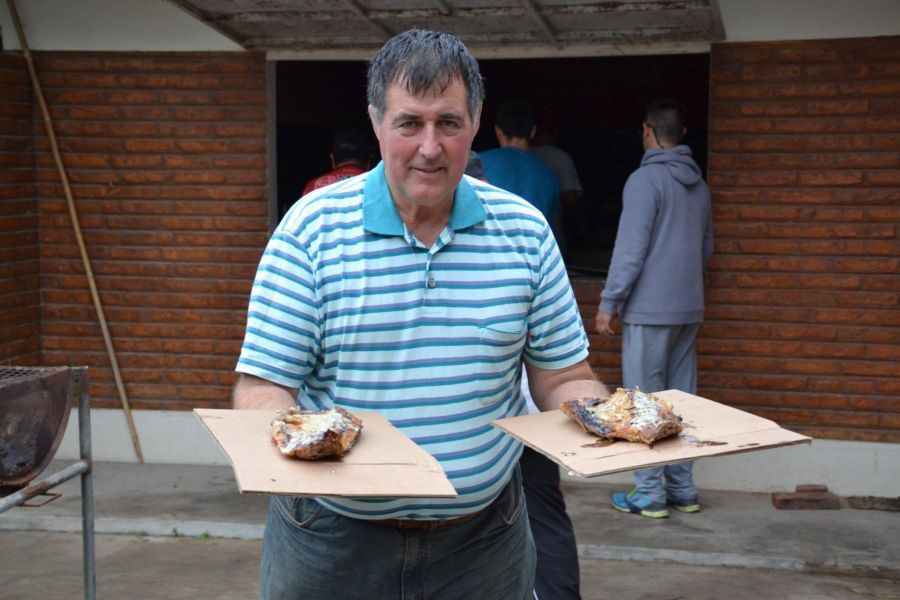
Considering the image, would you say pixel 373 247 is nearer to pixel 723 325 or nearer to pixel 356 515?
pixel 356 515

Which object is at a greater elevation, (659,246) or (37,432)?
(659,246)

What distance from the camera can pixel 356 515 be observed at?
101 inches

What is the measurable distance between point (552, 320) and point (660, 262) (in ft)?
11.0

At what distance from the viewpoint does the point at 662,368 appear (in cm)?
607

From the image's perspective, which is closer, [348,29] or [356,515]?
[356,515]

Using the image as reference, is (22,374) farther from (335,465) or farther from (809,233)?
(809,233)

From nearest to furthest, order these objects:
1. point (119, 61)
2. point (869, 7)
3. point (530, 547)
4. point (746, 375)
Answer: point (530, 547) < point (869, 7) < point (746, 375) < point (119, 61)

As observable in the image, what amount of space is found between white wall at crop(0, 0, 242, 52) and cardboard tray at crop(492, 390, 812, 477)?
4.85m

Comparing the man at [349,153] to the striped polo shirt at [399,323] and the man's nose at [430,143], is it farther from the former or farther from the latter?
the man's nose at [430,143]

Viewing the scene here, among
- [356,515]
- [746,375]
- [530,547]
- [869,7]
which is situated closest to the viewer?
[356,515]

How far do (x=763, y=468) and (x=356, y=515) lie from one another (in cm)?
454

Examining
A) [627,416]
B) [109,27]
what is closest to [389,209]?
[627,416]

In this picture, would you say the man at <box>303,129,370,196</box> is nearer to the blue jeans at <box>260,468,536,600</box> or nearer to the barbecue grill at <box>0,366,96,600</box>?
the barbecue grill at <box>0,366,96,600</box>

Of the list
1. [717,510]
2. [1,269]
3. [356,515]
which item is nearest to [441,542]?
[356,515]
